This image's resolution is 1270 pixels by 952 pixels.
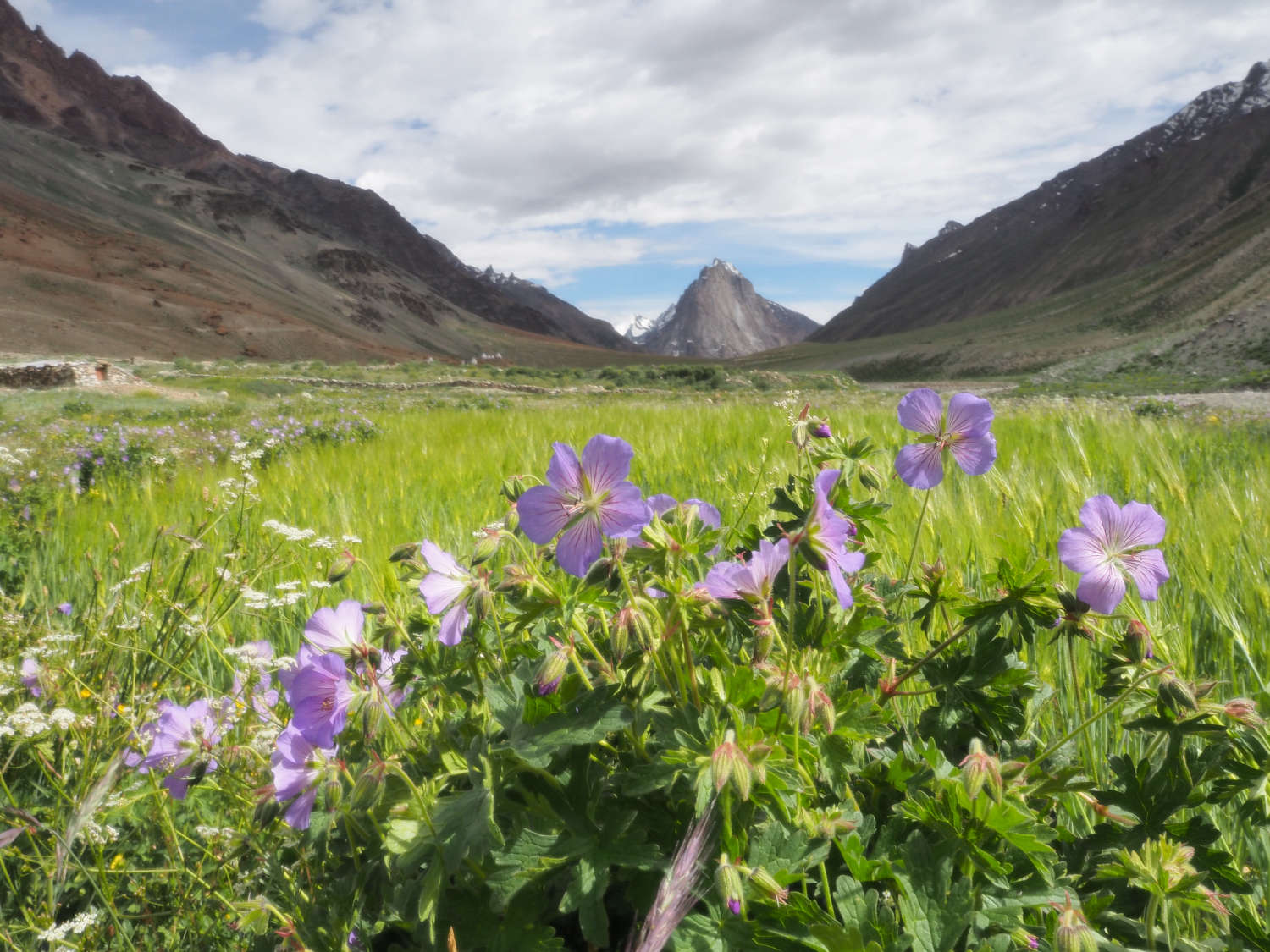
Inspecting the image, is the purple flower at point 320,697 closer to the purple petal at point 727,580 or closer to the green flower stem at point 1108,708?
the purple petal at point 727,580

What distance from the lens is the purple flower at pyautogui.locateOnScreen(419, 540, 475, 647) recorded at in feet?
3.05

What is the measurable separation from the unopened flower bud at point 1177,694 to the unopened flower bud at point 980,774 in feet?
0.74

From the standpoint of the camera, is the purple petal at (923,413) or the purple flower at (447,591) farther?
the purple petal at (923,413)

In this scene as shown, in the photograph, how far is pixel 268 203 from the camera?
101 m

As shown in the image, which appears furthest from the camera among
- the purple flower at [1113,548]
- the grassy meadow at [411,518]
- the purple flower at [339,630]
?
the grassy meadow at [411,518]

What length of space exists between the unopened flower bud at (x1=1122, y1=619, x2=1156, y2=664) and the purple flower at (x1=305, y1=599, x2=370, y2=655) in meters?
1.01

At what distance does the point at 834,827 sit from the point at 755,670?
0.62 ft

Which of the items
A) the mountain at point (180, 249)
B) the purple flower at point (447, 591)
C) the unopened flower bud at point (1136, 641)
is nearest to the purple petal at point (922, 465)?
the unopened flower bud at point (1136, 641)

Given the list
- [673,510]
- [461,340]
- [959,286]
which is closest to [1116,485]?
[673,510]

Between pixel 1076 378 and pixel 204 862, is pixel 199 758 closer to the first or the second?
pixel 204 862

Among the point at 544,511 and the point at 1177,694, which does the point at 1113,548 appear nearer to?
the point at 1177,694

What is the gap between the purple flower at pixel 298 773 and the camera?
100 cm

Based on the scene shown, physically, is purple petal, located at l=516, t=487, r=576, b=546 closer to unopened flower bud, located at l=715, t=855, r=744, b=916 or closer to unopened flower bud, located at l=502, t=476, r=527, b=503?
unopened flower bud, located at l=502, t=476, r=527, b=503

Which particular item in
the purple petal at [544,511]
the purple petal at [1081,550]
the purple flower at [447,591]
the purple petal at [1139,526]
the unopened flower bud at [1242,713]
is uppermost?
the purple petal at [544,511]
